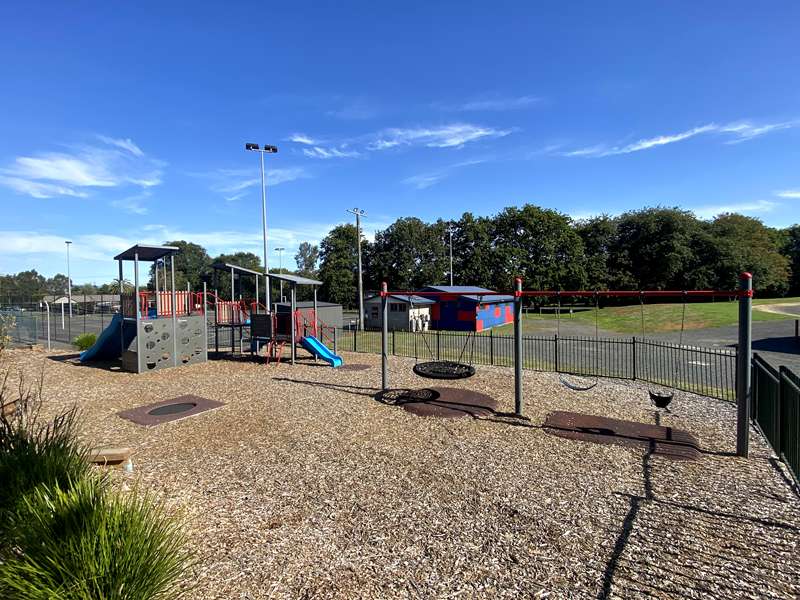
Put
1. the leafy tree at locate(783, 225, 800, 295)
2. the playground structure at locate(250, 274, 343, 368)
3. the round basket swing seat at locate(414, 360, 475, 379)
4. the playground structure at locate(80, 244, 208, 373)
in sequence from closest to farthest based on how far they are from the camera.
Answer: the round basket swing seat at locate(414, 360, 475, 379)
the playground structure at locate(80, 244, 208, 373)
the playground structure at locate(250, 274, 343, 368)
the leafy tree at locate(783, 225, 800, 295)

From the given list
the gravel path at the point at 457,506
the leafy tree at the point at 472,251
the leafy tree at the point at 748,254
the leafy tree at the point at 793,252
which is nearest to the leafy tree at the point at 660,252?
the leafy tree at the point at 748,254

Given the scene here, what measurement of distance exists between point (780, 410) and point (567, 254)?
53124 millimetres

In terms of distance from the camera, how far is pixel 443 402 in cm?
939

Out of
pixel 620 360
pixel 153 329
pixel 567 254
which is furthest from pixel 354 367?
pixel 567 254

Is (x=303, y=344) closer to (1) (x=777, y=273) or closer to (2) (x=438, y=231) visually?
(2) (x=438, y=231)

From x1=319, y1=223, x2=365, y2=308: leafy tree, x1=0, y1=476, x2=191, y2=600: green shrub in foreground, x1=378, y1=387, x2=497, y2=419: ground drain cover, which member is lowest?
x1=378, y1=387, x2=497, y2=419: ground drain cover

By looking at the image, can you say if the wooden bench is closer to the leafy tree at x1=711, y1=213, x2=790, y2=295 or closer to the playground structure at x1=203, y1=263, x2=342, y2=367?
the playground structure at x1=203, y1=263, x2=342, y2=367

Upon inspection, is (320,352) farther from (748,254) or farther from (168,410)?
(748,254)

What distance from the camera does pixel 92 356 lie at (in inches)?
587

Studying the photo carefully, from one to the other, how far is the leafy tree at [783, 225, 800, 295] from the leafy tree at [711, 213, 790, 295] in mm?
3003

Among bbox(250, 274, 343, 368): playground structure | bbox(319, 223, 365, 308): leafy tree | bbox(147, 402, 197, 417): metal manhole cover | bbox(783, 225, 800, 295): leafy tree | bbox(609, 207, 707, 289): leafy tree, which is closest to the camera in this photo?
bbox(147, 402, 197, 417): metal manhole cover

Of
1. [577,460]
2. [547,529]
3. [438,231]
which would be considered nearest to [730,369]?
[577,460]

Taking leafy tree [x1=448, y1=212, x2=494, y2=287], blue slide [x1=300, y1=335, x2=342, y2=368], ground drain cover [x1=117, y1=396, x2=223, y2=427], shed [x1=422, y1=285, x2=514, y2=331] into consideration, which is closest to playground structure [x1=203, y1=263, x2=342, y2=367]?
blue slide [x1=300, y1=335, x2=342, y2=368]

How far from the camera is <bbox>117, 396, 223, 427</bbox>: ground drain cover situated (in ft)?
27.2
